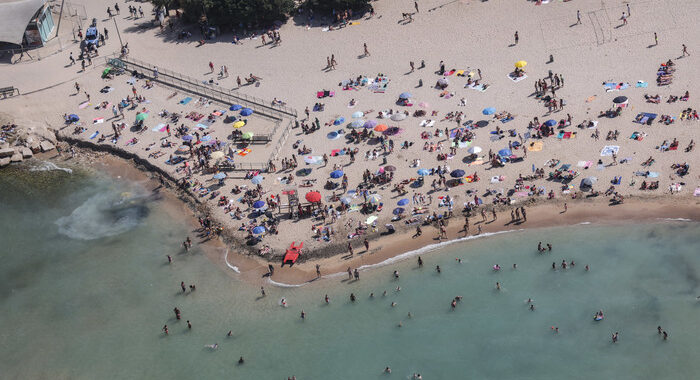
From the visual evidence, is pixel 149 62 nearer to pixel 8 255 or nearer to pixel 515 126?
pixel 8 255

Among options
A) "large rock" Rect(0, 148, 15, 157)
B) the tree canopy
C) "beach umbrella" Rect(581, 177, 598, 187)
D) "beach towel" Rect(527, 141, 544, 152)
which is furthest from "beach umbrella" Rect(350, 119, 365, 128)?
"large rock" Rect(0, 148, 15, 157)

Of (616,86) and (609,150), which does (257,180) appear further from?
(616,86)

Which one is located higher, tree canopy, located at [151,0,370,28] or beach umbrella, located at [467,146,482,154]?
tree canopy, located at [151,0,370,28]

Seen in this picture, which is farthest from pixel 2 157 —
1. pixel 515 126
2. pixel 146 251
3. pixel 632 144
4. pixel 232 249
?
pixel 632 144

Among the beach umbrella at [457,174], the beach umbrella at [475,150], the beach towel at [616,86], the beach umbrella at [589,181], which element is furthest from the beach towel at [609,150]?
the beach umbrella at [457,174]

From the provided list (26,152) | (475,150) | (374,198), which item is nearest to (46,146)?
(26,152)

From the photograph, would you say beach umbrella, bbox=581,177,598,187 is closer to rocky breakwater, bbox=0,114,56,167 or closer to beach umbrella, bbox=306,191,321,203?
beach umbrella, bbox=306,191,321,203
